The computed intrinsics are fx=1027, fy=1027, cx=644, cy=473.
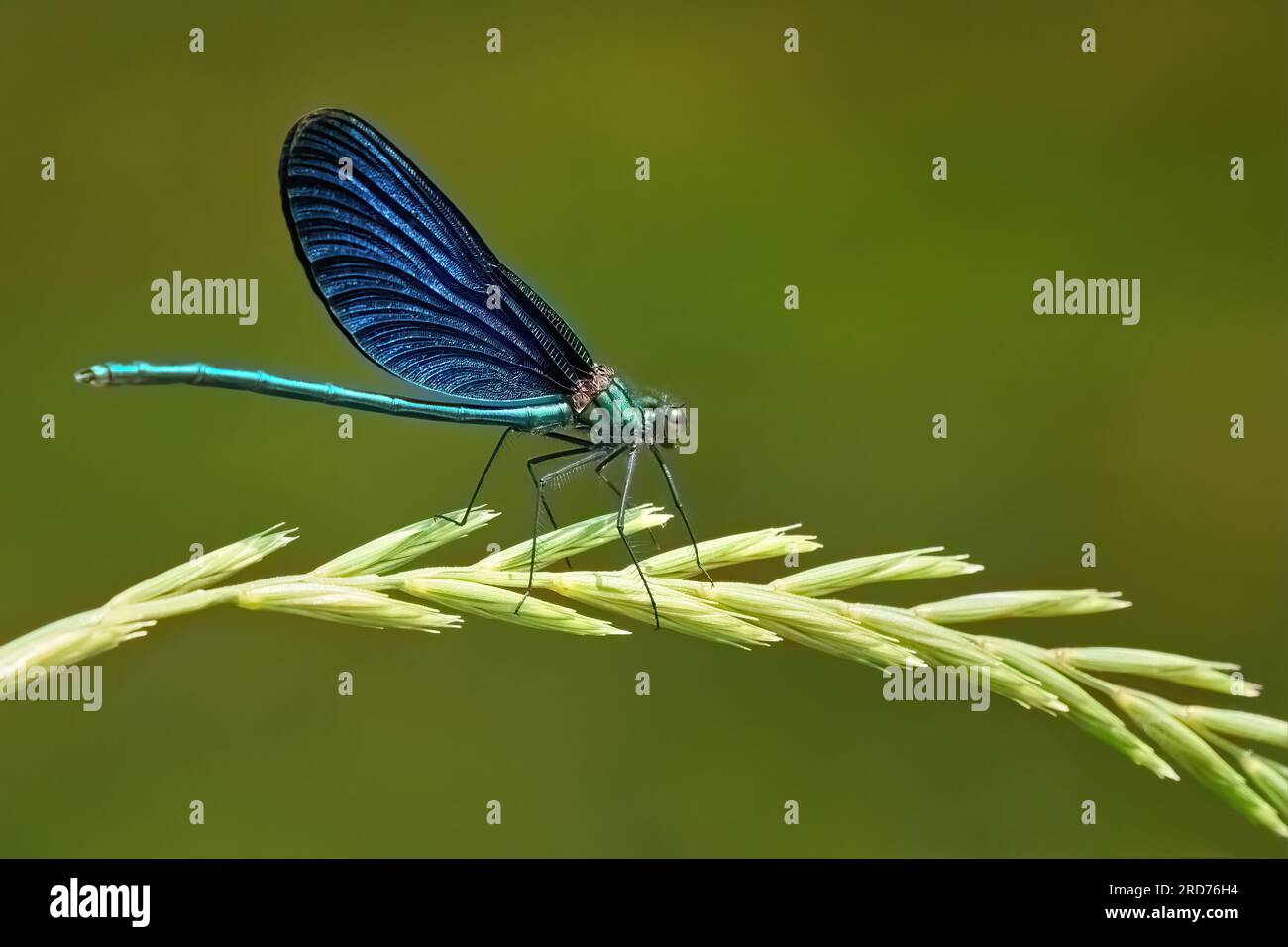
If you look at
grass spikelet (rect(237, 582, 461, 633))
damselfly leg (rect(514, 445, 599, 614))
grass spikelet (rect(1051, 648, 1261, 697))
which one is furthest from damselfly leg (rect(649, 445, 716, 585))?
grass spikelet (rect(1051, 648, 1261, 697))

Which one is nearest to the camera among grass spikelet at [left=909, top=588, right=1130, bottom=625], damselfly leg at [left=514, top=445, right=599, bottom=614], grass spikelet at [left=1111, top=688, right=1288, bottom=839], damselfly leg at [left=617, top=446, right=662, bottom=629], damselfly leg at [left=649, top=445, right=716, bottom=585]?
grass spikelet at [left=1111, top=688, right=1288, bottom=839]

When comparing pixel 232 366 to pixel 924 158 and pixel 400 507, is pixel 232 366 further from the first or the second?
pixel 924 158

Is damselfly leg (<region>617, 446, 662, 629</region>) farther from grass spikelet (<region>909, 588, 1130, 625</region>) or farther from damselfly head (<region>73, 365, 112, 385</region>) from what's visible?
damselfly head (<region>73, 365, 112, 385</region>)

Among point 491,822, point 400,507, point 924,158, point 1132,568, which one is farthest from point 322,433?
point 1132,568

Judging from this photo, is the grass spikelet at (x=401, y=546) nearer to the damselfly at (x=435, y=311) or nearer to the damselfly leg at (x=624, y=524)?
the damselfly at (x=435, y=311)

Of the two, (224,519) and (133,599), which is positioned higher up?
(224,519)

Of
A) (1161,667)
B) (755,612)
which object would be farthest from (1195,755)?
(755,612)

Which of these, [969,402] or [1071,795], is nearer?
[1071,795]
